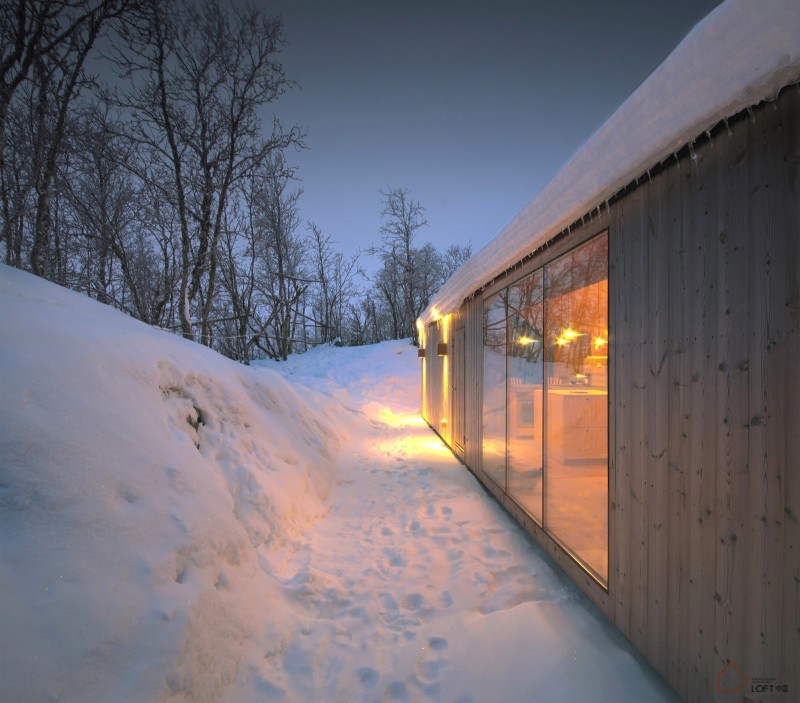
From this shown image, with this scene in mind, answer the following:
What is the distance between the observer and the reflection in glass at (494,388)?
4480 millimetres

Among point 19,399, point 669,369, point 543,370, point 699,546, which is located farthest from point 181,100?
point 699,546

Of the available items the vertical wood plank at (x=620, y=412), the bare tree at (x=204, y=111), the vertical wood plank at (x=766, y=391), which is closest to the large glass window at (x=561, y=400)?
the vertical wood plank at (x=620, y=412)

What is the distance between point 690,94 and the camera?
1.45 m

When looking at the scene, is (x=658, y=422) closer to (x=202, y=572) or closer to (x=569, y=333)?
(x=569, y=333)

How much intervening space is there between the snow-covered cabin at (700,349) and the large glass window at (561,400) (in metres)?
0.05

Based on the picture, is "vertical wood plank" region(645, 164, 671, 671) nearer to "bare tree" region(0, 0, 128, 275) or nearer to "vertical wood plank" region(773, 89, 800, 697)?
"vertical wood plank" region(773, 89, 800, 697)

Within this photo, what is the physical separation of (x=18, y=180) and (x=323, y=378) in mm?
11037

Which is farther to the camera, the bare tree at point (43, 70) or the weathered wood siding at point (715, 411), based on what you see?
the bare tree at point (43, 70)

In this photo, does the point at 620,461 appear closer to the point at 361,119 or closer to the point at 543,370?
the point at 543,370

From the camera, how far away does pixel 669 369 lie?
73.3 inches

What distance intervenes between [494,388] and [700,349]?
323 centimetres

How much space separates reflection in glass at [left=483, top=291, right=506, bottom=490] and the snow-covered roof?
2149 mm

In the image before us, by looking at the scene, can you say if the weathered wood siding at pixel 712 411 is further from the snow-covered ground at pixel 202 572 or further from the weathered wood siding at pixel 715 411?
the snow-covered ground at pixel 202 572

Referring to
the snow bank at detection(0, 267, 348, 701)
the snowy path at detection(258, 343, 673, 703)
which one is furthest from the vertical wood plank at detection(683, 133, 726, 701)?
the snow bank at detection(0, 267, 348, 701)
